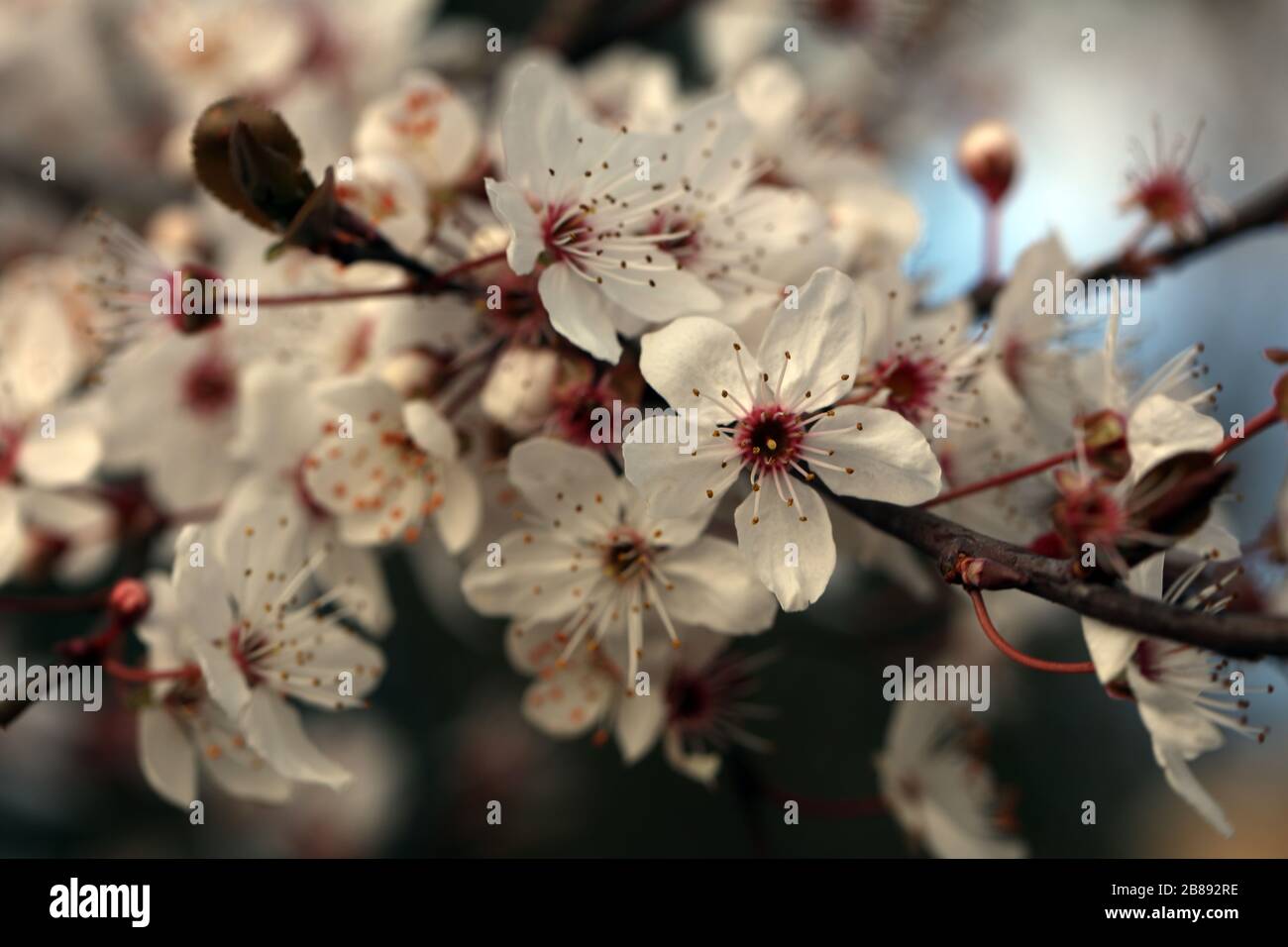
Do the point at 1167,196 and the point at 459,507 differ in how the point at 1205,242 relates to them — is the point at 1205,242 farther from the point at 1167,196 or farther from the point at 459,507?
the point at 459,507

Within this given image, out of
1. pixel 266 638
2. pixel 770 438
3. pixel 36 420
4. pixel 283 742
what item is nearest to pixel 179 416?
pixel 36 420

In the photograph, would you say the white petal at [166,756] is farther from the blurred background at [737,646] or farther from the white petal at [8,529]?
the blurred background at [737,646]

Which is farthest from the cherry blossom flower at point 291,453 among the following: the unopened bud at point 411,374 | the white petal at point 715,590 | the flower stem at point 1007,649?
the flower stem at point 1007,649

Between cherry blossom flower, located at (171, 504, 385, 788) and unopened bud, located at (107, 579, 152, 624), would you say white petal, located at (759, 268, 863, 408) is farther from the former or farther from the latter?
unopened bud, located at (107, 579, 152, 624)

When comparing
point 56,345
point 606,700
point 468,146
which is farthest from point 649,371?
point 56,345
